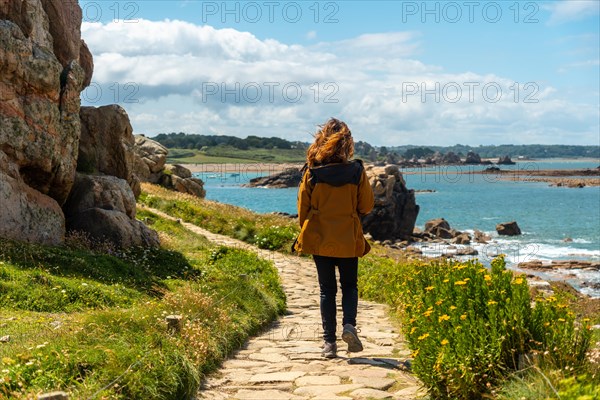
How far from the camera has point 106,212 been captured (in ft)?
53.5

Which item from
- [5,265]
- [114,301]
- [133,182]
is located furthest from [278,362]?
[133,182]

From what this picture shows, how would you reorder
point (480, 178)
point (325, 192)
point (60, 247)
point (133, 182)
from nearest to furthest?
point (325, 192) < point (60, 247) < point (133, 182) < point (480, 178)

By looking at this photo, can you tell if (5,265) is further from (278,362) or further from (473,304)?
(473,304)

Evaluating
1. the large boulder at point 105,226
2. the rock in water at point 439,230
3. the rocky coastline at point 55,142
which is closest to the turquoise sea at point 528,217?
the rock in water at point 439,230

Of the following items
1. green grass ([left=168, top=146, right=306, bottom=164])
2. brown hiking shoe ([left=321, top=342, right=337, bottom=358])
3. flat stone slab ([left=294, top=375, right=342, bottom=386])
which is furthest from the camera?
green grass ([left=168, top=146, right=306, bottom=164])

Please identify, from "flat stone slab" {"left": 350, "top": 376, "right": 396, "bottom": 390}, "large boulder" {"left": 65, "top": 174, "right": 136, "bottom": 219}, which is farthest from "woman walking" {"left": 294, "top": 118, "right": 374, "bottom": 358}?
"large boulder" {"left": 65, "top": 174, "right": 136, "bottom": 219}

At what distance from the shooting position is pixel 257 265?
1616cm

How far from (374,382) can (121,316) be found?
3.00 meters

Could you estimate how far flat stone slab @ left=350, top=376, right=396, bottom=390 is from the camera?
7.42m

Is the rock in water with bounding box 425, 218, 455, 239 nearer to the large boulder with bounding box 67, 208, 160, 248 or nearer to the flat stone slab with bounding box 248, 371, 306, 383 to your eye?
the large boulder with bounding box 67, 208, 160, 248

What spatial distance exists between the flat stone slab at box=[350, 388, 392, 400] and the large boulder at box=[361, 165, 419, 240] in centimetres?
4504

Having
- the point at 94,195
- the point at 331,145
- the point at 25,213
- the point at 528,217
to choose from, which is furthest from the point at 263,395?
the point at 528,217

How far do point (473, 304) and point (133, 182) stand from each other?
1532 cm

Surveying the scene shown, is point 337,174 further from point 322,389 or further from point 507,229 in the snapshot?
point 507,229
